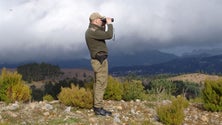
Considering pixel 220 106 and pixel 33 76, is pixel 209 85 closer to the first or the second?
pixel 220 106

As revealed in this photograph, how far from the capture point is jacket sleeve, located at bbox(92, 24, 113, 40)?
12.0 meters

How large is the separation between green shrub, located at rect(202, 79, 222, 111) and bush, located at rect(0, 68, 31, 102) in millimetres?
6766

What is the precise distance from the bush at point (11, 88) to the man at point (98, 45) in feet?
15.2

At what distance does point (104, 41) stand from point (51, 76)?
127m

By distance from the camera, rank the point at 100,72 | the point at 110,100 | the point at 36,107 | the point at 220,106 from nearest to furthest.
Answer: the point at 100,72 → the point at 36,107 → the point at 220,106 → the point at 110,100

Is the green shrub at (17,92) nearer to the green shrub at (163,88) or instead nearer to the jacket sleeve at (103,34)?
the jacket sleeve at (103,34)

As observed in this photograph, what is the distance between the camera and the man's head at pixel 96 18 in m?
12.0

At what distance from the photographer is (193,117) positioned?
1412cm

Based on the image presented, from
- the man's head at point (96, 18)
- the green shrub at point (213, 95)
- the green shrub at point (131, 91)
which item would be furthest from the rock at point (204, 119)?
the man's head at point (96, 18)

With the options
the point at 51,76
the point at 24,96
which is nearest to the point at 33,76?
the point at 51,76

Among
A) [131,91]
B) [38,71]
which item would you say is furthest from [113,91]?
[38,71]

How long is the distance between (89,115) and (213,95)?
4918 mm

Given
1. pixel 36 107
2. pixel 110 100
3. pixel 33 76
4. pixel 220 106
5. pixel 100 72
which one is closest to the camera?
pixel 100 72

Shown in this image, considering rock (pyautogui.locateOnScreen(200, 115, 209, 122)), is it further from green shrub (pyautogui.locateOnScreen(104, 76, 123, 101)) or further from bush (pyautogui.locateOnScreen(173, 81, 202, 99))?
green shrub (pyautogui.locateOnScreen(104, 76, 123, 101))
